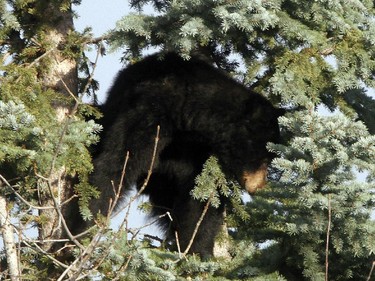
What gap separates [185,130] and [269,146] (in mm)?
1773

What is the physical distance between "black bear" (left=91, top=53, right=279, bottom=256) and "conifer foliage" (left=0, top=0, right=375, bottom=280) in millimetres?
280

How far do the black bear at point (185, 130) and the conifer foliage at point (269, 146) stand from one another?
0.92ft

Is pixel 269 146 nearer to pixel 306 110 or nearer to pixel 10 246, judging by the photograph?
pixel 306 110

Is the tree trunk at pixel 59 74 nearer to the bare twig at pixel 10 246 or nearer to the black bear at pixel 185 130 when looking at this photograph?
the black bear at pixel 185 130

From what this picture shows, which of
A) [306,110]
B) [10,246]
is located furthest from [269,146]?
[10,246]

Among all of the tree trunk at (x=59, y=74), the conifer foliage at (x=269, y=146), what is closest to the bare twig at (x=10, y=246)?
the conifer foliage at (x=269, y=146)

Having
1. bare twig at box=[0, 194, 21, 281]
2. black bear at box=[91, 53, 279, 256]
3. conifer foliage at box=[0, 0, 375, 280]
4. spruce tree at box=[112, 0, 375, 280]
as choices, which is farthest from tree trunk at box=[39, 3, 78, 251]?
bare twig at box=[0, 194, 21, 281]

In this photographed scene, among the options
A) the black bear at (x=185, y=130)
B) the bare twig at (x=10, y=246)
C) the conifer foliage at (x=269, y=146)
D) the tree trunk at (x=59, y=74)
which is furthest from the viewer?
the black bear at (x=185, y=130)

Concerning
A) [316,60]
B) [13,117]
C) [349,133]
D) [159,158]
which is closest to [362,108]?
[316,60]

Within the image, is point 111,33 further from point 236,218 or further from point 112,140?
point 236,218

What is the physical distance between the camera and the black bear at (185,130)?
656 centimetres

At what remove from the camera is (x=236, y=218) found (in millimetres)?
6441

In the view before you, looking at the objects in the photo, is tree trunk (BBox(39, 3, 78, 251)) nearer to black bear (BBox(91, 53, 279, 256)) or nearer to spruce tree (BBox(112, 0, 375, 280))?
black bear (BBox(91, 53, 279, 256))

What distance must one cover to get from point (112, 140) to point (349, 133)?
2.11m
